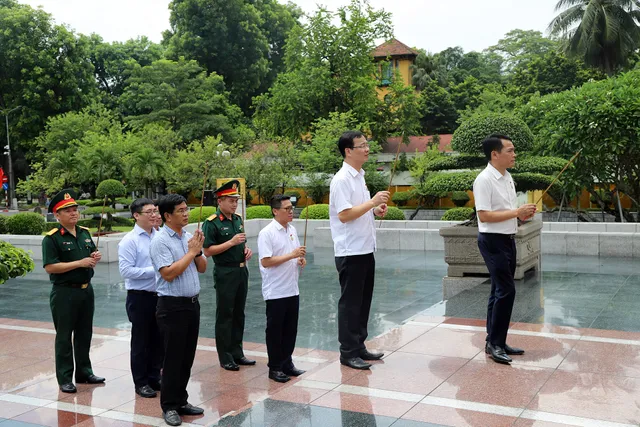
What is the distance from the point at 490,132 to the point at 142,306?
9.81 m

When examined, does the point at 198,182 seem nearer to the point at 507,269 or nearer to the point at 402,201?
the point at 402,201

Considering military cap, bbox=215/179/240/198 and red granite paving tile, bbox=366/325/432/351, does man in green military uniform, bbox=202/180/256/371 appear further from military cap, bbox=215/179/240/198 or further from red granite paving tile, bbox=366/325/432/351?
red granite paving tile, bbox=366/325/432/351

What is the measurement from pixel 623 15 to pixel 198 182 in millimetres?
22797

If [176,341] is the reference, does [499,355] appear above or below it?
below

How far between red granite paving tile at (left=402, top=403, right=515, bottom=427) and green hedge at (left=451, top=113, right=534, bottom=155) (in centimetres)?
970

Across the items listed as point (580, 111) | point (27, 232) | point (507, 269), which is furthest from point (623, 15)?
point (507, 269)

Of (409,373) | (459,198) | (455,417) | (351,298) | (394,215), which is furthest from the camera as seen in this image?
(459,198)

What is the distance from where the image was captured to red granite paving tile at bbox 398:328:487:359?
585 cm

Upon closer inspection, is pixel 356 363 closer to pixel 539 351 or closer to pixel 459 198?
pixel 539 351

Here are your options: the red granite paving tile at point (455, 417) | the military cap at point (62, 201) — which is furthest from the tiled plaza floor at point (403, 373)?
the military cap at point (62, 201)

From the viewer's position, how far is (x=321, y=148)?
27.5 metres

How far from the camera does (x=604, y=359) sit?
5523 millimetres

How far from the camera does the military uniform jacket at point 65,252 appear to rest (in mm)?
5605

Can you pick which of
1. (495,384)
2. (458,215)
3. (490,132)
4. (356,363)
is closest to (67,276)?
(356,363)
